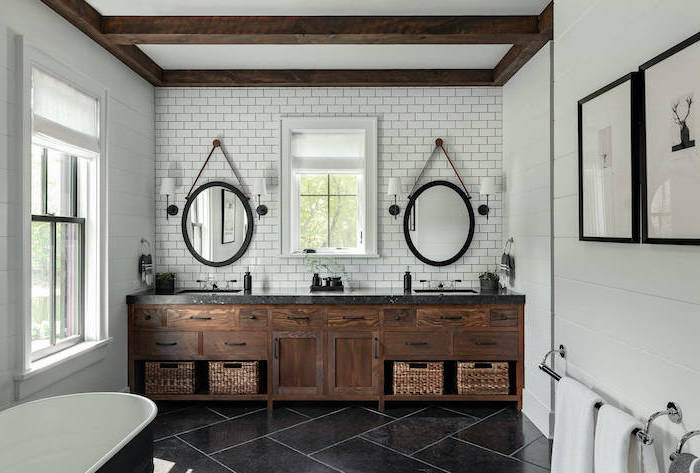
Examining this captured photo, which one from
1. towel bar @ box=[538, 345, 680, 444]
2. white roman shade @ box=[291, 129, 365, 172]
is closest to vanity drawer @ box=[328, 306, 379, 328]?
white roman shade @ box=[291, 129, 365, 172]

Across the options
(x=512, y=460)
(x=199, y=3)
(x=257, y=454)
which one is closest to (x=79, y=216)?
(x=199, y=3)

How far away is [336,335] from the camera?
4371 millimetres

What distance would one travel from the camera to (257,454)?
3479 mm

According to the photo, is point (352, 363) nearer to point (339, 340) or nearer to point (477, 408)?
point (339, 340)

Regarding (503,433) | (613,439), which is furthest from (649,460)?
(503,433)

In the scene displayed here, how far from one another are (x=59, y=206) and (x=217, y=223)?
1.60 meters

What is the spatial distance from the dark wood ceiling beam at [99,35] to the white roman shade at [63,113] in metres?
0.45

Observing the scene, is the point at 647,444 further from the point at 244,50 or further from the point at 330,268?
the point at 244,50

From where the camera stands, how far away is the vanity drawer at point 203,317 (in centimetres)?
439

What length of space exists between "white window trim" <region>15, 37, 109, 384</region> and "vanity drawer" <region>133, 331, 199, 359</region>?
0.43 metres

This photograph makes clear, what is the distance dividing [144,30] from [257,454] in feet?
10.6

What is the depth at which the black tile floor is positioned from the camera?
3309 millimetres

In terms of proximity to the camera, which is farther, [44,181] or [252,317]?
[252,317]

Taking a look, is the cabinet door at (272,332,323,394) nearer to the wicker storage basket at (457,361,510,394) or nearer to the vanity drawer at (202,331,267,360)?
the vanity drawer at (202,331,267,360)
